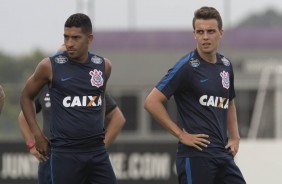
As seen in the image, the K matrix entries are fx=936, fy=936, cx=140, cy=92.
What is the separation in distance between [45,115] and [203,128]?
1826mm

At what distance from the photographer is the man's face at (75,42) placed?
24.7ft

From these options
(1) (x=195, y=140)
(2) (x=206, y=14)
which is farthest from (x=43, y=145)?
(2) (x=206, y=14)

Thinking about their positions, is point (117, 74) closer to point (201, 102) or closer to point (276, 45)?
point (276, 45)

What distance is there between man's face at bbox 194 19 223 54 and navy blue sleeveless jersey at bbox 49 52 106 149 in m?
0.90

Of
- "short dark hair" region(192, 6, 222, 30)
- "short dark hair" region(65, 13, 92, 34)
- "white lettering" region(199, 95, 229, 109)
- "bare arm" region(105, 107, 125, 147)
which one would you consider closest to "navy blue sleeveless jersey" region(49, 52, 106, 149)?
"short dark hair" region(65, 13, 92, 34)

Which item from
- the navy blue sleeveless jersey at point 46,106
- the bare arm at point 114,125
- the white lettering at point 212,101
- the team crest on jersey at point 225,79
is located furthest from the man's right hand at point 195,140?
the navy blue sleeveless jersey at point 46,106

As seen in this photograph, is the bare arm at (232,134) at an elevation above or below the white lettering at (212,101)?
below

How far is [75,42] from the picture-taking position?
7.55 metres

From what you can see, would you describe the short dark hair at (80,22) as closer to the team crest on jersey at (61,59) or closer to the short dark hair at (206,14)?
the team crest on jersey at (61,59)

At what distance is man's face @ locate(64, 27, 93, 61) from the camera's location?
24.7 ft

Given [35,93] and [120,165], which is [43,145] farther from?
[120,165]

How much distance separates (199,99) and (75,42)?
3.61ft

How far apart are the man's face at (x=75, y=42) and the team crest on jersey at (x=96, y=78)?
17 centimetres

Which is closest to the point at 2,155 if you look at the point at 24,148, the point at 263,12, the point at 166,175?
the point at 24,148
